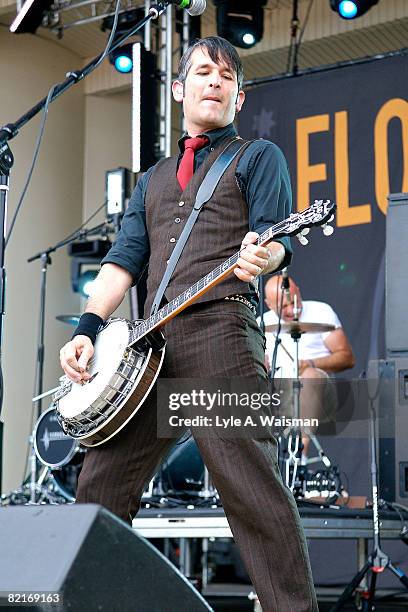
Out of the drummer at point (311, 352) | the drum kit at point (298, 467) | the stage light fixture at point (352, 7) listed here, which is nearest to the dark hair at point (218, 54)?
the drum kit at point (298, 467)

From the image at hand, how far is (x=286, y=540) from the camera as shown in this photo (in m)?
2.43

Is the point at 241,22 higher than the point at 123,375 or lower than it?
higher

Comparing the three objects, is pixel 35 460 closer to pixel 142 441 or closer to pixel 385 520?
pixel 385 520

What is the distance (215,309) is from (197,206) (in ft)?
0.97

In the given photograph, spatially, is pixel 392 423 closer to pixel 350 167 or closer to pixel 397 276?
pixel 397 276

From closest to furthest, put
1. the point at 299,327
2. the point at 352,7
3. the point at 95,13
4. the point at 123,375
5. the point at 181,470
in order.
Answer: the point at 123,375 < the point at 299,327 < the point at 181,470 < the point at 352,7 < the point at 95,13

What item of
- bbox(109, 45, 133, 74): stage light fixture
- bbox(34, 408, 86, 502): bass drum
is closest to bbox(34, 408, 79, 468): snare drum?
bbox(34, 408, 86, 502): bass drum

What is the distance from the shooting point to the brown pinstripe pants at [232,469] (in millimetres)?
2434

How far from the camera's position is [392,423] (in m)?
4.65

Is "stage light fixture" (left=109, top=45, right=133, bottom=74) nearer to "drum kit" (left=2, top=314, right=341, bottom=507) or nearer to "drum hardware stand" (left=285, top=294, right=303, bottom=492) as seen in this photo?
"drum kit" (left=2, top=314, right=341, bottom=507)

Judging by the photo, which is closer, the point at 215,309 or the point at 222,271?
the point at 222,271

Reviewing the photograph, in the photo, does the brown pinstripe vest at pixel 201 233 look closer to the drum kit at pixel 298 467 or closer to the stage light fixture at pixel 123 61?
the drum kit at pixel 298 467

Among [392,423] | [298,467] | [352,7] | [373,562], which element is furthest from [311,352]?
[352,7]

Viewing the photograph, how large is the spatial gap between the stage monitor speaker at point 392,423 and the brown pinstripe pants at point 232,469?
1928 mm
